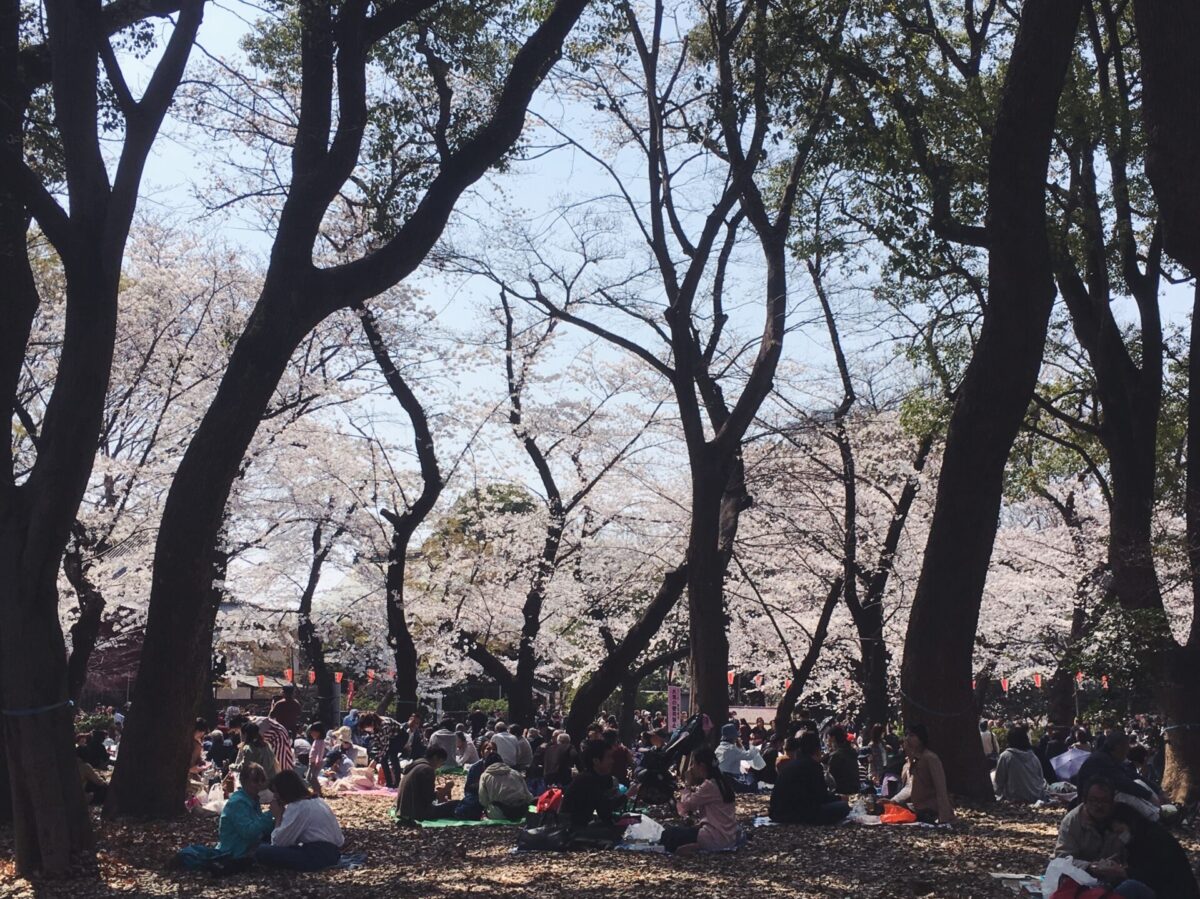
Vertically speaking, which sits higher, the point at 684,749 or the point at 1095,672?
the point at 1095,672

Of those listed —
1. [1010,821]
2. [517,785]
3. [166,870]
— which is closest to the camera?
[166,870]

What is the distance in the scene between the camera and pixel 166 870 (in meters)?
7.90

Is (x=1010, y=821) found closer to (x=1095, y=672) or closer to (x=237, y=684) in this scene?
(x=1095, y=672)

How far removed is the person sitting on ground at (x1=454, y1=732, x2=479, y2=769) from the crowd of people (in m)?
0.04

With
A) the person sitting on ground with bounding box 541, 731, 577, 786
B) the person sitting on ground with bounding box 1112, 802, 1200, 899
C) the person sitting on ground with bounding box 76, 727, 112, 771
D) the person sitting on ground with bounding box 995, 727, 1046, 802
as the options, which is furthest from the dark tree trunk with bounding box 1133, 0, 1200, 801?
the person sitting on ground with bounding box 76, 727, 112, 771

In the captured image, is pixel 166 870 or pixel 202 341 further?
pixel 202 341

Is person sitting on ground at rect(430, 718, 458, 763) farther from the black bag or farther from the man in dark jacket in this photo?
the man in dark jacket

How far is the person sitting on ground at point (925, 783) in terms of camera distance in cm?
913

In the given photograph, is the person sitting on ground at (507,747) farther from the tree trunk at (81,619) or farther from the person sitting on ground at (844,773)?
the tree trunk at (81,619)

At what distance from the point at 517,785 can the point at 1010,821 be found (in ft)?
14.9

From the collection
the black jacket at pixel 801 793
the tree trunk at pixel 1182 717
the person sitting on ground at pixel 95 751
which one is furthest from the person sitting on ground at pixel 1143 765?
the person sitting on ground at pixel 95 751

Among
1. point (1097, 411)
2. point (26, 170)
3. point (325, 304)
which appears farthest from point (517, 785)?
point (1097, 411)

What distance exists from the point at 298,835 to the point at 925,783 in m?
4.68

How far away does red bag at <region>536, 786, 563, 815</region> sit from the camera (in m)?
9.60
